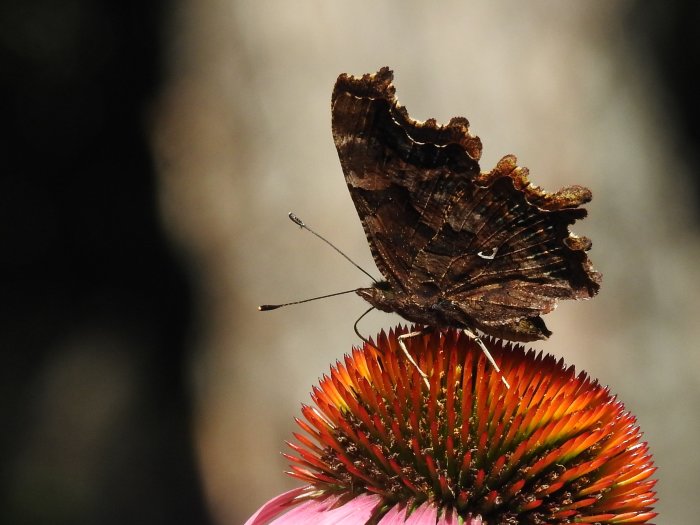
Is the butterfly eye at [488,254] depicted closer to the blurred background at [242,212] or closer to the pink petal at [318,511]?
the pink petal at [318,511]

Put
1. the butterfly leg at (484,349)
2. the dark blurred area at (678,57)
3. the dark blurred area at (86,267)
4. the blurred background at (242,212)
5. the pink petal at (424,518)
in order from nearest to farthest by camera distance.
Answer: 1. the pink petal at (424,518)
2. the butterfly leg at (484,349)
3. the blurred background at (242,212)
4. the dark blurred area at (678,57)
5. the dark blurred area at (86,267)

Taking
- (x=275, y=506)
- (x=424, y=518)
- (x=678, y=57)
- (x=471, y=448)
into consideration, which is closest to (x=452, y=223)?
(x=471, y=448)

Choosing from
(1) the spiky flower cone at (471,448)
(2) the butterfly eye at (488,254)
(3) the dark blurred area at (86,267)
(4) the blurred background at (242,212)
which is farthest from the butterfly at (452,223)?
(3) the dark blurred area at (86,267)

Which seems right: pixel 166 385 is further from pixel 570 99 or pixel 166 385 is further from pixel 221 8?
pixel 570 99

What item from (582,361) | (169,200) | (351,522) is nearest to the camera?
(351,522)

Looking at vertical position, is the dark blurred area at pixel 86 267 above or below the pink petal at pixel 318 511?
above

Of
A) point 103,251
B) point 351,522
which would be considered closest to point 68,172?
point 103,251

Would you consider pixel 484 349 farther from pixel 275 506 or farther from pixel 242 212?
pixel 242 212
